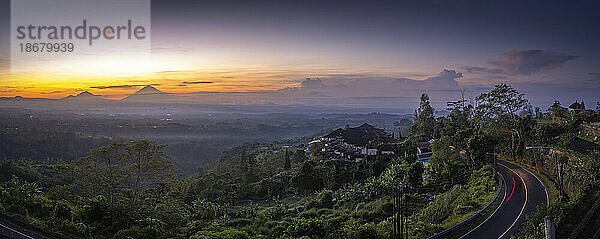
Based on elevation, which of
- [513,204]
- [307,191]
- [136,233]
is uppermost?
[136,233]

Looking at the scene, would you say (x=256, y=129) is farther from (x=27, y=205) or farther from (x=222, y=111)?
(x=27, y=205)

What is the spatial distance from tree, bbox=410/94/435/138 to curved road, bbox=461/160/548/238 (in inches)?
631

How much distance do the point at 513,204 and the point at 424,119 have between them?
25.0m

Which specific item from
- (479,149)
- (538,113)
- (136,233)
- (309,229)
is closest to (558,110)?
(538,113)

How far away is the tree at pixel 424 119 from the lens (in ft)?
120

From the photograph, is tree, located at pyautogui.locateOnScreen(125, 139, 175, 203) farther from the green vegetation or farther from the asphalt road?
the asphalt road

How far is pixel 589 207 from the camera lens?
11.8 meters

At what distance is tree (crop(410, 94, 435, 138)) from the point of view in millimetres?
36656

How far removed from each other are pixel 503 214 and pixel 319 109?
165 meters

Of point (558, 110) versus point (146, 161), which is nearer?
point (146, 161)

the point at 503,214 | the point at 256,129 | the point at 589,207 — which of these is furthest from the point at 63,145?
the point at 256,129

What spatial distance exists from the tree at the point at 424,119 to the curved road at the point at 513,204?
16.0 m

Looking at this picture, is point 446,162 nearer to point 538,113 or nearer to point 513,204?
point 513,204

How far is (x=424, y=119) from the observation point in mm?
38594
